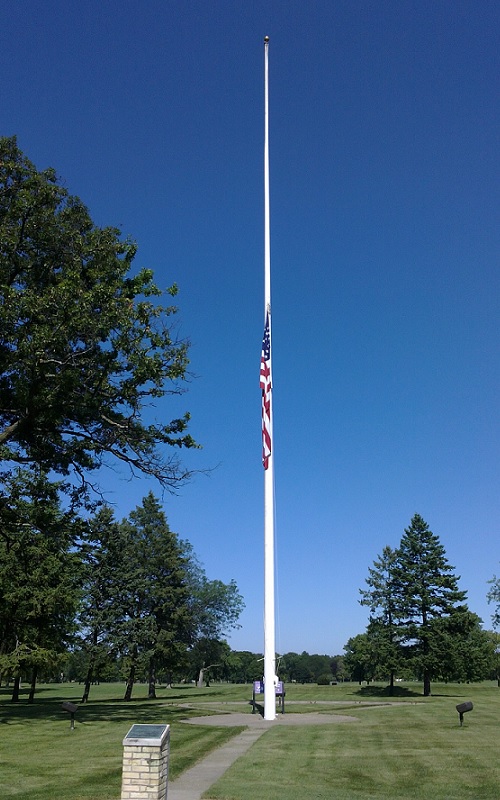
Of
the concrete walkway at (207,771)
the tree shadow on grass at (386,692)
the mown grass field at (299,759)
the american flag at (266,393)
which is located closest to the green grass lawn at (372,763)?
the mown grass field at (299,759)

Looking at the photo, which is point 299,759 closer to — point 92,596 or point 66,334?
point 66,334

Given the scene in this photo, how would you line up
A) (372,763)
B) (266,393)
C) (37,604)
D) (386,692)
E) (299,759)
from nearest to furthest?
(372,763), (299,759), (266,393), (37,604), (386,692)

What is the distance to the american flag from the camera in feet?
83.2

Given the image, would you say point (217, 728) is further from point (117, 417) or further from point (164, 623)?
point (164, 623)

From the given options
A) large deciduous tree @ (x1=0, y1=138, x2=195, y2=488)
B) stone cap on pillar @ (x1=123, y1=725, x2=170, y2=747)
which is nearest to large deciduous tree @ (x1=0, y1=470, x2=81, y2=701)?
large deciduous tree @ (x1=0, y1=138, x2=195, y2=488)

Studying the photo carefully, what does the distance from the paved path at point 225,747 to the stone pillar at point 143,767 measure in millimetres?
1928

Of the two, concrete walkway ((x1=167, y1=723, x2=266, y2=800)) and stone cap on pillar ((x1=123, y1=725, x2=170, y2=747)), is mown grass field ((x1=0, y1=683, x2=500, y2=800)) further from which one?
stone cap on pillar ((x1=123, y1=725, x2=170, y2=747))

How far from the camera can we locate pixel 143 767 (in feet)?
30.8

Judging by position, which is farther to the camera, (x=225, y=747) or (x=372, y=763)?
(x=225, y=747)

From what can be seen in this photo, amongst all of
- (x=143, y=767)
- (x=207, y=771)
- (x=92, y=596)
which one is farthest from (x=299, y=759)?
(x=92, y=596)

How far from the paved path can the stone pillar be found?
6.33ft

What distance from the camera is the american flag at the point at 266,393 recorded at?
83.2 feet

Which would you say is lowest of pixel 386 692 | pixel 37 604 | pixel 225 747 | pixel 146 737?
pixel 386 692

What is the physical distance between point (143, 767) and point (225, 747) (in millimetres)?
8687
